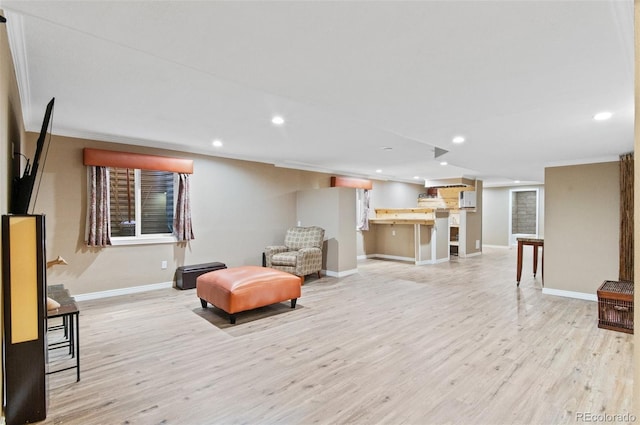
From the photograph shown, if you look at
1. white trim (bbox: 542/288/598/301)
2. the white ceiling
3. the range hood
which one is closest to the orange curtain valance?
the white ceiling

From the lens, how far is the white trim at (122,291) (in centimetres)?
451

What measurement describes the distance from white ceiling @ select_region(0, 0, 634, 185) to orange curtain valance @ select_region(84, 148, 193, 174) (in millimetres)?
498

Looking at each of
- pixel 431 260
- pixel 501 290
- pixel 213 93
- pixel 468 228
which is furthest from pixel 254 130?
pixel 468 228

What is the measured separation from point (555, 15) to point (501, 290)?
15.5ft

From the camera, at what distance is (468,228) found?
30.5ft

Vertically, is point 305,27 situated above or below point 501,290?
above

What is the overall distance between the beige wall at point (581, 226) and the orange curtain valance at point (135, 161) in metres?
5.84

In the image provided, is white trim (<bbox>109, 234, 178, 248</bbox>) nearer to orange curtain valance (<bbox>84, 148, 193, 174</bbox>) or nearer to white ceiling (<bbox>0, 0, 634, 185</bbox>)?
orange curtain valance (<bbox>84, 148, 193, 174</bbox>)

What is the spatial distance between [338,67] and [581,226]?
4743 millimetres

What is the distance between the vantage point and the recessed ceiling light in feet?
9.44

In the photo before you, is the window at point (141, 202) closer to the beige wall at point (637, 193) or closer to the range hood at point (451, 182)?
the beige wall at point (637, 193)

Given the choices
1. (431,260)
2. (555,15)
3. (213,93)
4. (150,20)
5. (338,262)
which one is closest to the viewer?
(555,15)

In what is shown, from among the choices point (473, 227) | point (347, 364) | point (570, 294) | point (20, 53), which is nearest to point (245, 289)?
point (347, 364)

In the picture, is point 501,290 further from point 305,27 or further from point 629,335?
point 305,27
